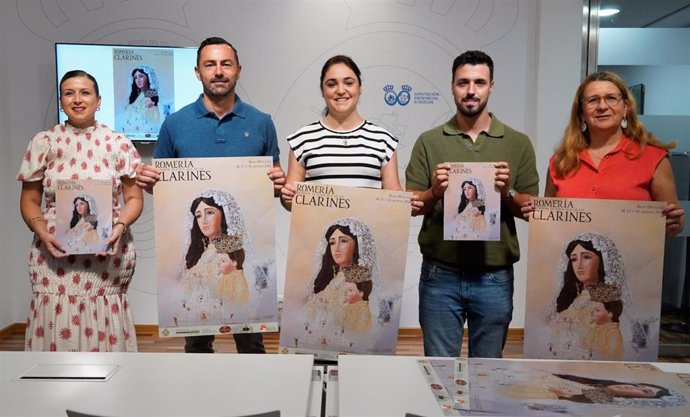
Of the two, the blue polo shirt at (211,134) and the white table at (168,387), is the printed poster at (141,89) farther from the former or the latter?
the white table at (168,387)

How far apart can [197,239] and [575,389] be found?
52.4 inches

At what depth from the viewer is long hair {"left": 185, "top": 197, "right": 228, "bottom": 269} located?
2230 millimetres

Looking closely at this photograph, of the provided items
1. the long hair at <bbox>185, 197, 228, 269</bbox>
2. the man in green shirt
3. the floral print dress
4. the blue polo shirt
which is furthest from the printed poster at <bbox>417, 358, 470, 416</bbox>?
the floral print dress

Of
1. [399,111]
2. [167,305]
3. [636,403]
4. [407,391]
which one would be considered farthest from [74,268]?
[399,111]

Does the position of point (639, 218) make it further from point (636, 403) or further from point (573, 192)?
point (636, 403)

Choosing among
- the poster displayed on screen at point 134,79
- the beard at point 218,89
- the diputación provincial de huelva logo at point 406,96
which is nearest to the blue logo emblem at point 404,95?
the diputación provincial de huelva logo at point 406,96

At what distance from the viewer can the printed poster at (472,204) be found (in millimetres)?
2180

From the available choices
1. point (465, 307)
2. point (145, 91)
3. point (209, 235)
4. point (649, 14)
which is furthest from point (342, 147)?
point (649, 14)

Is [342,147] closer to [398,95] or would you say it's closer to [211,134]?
[211,134]

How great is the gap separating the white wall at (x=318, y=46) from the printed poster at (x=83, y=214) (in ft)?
7.03

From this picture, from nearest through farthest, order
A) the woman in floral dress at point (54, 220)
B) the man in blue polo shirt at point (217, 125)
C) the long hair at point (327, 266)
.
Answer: the long hair at point (327, 266) < the man in blue polo shirt at point (217, 125) < the woman in floral dress at point (54, 220)

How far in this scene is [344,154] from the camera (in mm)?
2332

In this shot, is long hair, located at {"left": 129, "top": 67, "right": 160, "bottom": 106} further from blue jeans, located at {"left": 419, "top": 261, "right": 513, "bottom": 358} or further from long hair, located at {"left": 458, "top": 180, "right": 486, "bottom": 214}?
long hair, located at {"left": 458, "top": 180, "right": 486, "bottom": 214}

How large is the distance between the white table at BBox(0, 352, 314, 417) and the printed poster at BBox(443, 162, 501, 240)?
0.74 m
